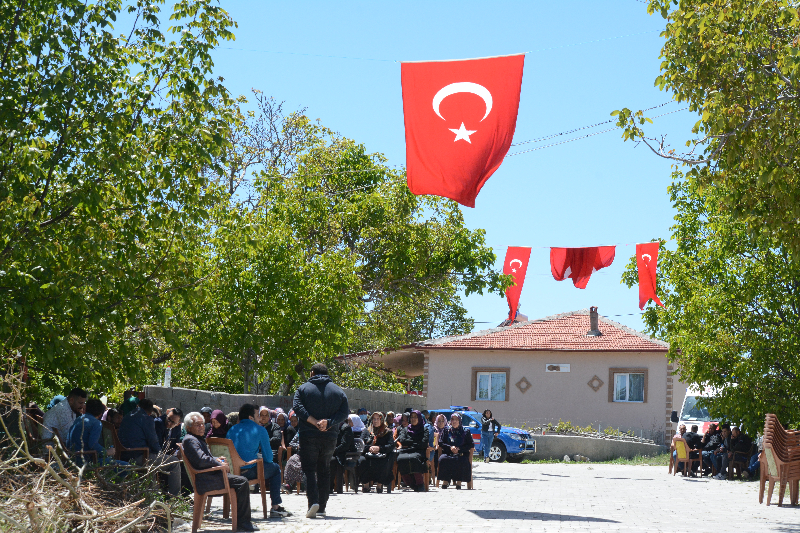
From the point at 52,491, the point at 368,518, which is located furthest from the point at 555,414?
the point at 52,491

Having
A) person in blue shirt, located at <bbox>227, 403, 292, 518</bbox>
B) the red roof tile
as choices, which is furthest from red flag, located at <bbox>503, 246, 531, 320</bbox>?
person in blue shirt, located at <bbox>227, 403, 292, 518</bbox>

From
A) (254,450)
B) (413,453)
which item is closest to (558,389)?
(413,453)

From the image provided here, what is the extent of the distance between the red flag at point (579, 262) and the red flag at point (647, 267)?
77 cm

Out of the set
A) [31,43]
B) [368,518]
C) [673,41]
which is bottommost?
[368,518]

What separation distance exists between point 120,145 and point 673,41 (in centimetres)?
664

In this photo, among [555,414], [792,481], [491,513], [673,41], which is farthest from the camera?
[555,414]

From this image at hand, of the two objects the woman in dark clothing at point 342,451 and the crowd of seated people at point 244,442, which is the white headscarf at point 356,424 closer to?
the crowd of seated people at point 244,442

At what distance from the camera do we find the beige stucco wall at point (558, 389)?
34.7 m

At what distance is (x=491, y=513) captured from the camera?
12352 millimetres

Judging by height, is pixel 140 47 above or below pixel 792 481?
above

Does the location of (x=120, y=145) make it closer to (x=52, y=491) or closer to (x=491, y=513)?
(x=52, y=491)

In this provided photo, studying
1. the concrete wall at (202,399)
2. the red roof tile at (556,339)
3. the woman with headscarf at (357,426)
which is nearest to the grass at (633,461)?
the red roof tile at (556,339)

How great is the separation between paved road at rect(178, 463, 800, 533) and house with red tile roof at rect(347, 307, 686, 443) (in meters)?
14.3

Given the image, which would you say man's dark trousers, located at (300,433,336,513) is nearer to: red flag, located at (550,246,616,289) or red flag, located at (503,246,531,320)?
red flag, located at (503,246,531,320)
